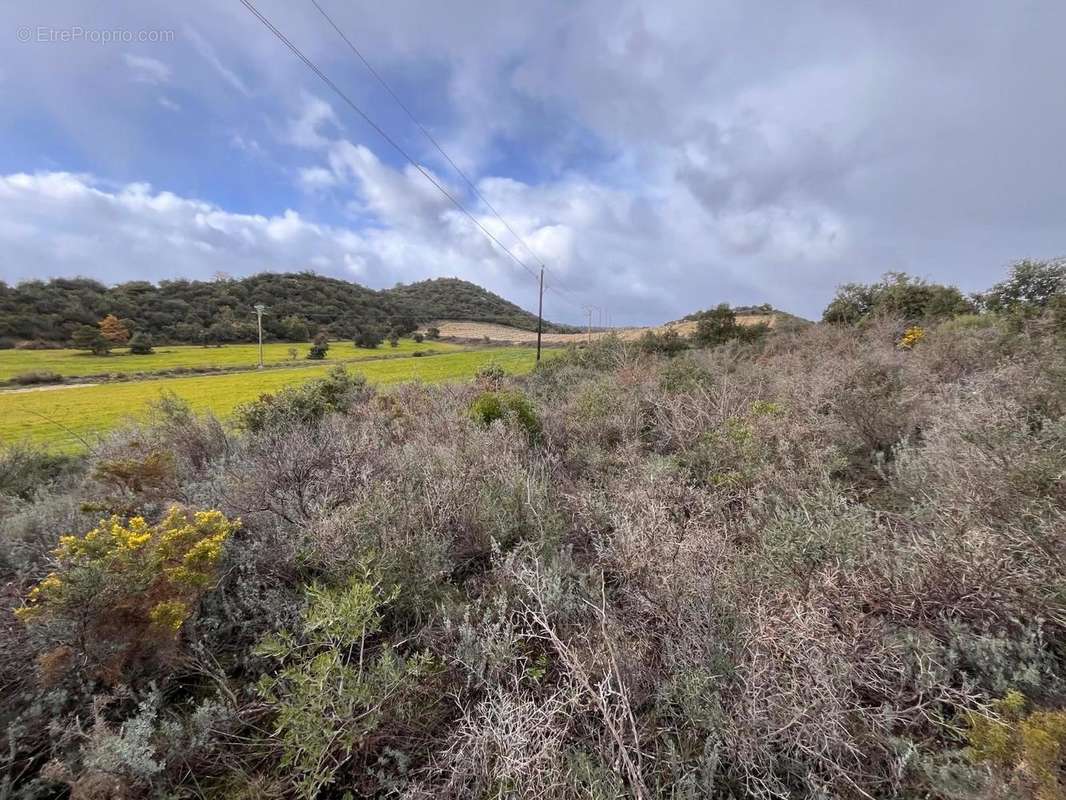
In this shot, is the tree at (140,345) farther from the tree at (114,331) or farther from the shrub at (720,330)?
the shrub at (720,330)

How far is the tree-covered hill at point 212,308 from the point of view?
131 feet

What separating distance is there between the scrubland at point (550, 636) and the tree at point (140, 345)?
4788 centimetres

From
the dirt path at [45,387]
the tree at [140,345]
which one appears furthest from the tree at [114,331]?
the dirt path at [45,387]

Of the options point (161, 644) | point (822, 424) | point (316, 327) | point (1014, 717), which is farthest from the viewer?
point (316, 327)

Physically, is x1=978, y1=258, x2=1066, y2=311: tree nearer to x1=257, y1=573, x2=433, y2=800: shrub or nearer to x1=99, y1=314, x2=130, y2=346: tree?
Result: x1=257, y1=573, x2=433, y2=800: shrub

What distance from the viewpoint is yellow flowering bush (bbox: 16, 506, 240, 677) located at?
2.25 metres

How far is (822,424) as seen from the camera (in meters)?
5.30

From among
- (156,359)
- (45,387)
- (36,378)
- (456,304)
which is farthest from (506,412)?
(456,304)

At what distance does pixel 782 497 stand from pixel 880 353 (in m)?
8.28

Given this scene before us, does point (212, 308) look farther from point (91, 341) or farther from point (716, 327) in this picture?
point (716, 327)

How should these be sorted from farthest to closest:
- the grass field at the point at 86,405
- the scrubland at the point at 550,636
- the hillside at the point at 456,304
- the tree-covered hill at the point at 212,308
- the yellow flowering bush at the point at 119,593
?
1. the hillside at the point at 456,304
2. the tree-covered hill at the point at 212,308
3. the grass field at the point at 86,405
4. the yellow flowering bush at the point at 119,593
5. the scrubland at the point at 550,636

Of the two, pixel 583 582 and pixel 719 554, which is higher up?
pixel 719 554

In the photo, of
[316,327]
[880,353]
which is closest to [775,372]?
[880,353]

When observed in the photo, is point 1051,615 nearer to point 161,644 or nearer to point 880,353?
point 161,644
